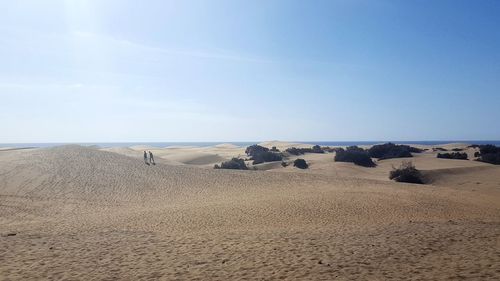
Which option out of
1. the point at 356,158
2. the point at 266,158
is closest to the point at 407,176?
the point at 356,158

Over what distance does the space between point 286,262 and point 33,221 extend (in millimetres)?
11420

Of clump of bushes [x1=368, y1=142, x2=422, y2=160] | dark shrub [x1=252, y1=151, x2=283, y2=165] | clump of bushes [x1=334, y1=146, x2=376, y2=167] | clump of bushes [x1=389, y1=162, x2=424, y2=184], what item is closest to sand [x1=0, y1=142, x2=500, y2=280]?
clump of bushes [x1=389, y1=162, x2=424, y2=184]

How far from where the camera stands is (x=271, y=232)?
42.7ft

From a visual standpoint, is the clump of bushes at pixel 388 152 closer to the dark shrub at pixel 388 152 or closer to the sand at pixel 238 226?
the dark shrub at pixel 388 152

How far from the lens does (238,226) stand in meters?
14.4

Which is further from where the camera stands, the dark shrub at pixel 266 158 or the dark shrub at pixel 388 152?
the dark shrub at pixel 266 158

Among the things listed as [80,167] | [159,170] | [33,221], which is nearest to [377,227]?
[33,221]

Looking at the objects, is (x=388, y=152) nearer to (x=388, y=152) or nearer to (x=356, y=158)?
(x=388, y=152)

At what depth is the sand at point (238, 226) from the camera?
9.18m

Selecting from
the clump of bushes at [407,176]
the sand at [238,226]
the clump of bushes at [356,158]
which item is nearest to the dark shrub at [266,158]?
the clump of bushes at [356,158]

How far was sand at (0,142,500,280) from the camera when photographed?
361 inches

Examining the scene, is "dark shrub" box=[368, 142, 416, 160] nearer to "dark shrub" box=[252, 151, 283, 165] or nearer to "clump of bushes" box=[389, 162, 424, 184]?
"dark shrub" box=[252, 151, 283, 165]

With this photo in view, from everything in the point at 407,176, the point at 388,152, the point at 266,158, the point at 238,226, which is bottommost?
the point at 238,226

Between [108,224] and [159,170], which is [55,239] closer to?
[108,224]
